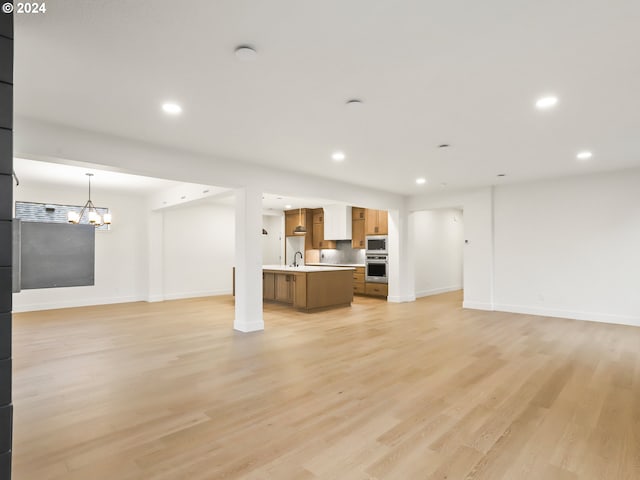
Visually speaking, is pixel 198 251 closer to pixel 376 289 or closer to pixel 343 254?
pixel 343 254

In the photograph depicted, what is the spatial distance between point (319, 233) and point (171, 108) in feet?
25.2

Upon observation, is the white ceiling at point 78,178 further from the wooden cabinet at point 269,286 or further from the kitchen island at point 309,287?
the kitchen island at point 309,287

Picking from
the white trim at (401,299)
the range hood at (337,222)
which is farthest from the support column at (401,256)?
the range hood at (337,222)

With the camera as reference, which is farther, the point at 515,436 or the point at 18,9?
the point at 515,436

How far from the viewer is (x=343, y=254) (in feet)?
35.0

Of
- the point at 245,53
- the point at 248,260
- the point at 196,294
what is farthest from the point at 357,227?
the point at 245,53

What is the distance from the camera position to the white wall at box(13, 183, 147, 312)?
7.27 metres

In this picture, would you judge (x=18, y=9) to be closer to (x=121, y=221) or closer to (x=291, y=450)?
(x=291, y=450)

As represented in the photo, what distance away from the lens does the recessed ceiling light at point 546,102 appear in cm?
306

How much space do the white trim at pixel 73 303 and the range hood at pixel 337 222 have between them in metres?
5.27

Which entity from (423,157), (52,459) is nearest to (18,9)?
(52,459)

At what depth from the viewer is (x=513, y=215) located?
6922 mm

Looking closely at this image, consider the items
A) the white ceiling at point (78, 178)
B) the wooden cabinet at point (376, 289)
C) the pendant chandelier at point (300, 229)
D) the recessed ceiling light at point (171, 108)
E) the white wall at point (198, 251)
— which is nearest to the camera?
the recessed ceiling light at point (171, 108)

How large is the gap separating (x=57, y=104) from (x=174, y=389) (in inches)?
110
